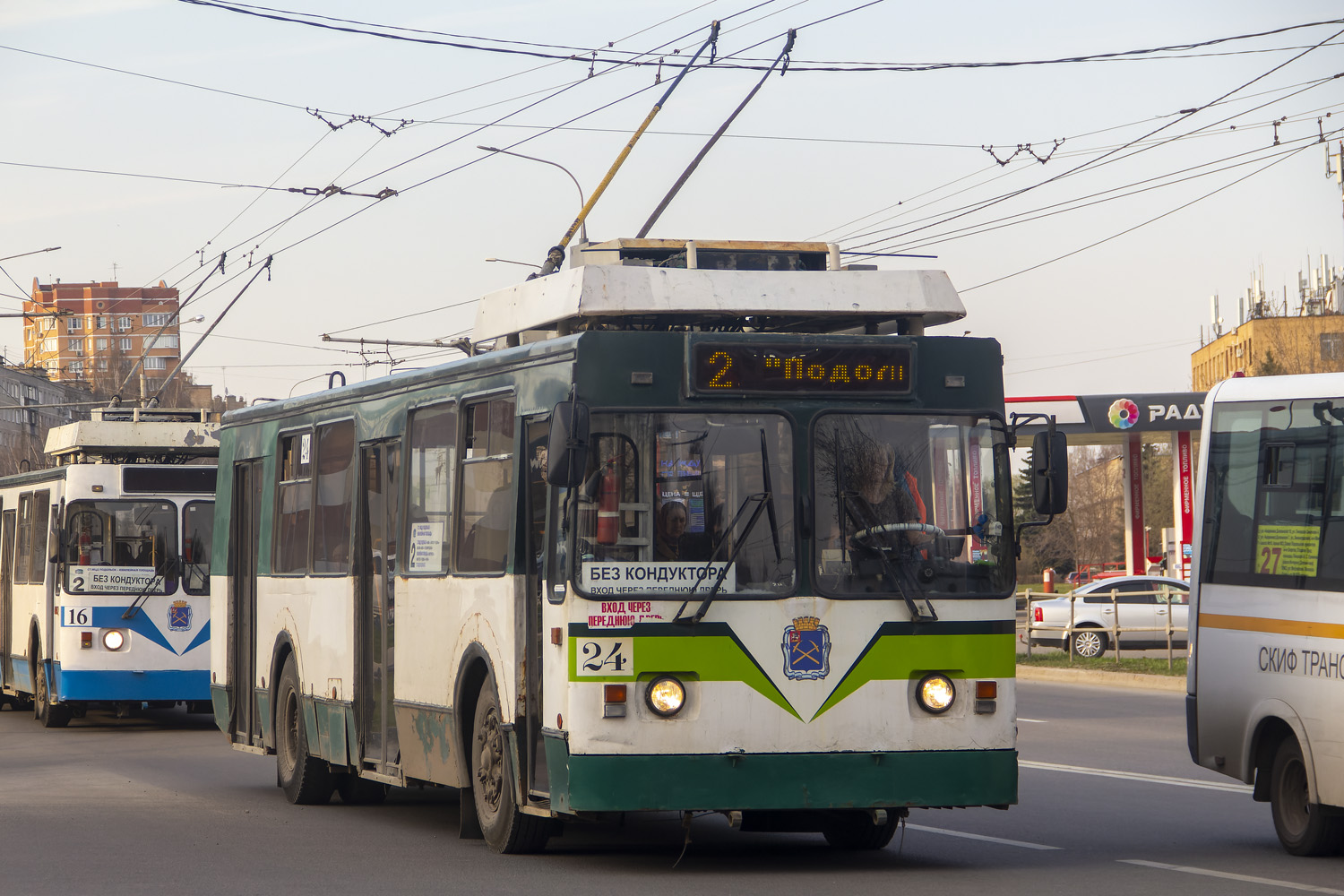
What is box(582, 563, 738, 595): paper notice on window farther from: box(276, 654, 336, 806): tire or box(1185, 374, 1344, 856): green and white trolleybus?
box(276, 654, 336, 806): tire

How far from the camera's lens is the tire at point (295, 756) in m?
13.8

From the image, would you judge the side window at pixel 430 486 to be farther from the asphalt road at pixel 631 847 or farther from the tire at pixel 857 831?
the tire at pixel 857 831

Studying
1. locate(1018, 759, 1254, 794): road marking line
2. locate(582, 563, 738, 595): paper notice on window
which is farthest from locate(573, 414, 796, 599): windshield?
locate(1018, 759, 1254, 794): road marking line

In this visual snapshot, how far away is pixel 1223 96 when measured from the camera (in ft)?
70.0

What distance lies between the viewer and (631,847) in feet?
36.1

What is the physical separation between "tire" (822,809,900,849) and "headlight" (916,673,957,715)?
3.98ft

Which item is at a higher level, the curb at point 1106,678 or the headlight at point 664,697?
the headlight at point 664,697

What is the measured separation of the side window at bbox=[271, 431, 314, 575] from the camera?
13.9 meters

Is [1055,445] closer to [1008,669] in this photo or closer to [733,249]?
[1008,669]

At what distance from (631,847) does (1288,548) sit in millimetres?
4110

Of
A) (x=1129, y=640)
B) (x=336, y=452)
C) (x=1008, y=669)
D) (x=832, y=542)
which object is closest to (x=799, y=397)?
(x=832, y=542)

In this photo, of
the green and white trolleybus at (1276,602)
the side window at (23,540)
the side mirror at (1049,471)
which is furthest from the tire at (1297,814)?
the side window at (23,540)

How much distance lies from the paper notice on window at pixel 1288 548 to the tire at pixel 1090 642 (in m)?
22.7

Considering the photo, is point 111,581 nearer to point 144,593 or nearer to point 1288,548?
point 144,593
